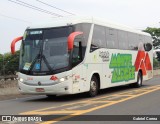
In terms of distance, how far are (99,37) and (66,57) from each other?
304cm

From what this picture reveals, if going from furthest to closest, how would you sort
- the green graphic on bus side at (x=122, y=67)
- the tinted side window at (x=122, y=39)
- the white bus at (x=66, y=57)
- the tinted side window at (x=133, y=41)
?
the tinted side window at (x=133, y=41) < the tinted side window at (x=122, y=39) < the green graphic on bus side at (x=122, y=67) < the white bus at (x=66, y=57)

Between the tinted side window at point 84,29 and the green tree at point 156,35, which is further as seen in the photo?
the green tree at point 156,35

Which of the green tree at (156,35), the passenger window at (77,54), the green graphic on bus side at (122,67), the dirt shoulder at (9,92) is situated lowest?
the dirt shoulder at (9,92)

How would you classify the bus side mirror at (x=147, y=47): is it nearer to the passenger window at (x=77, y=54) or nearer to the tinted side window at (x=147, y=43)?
the tinted side window at (x=147, y=43)

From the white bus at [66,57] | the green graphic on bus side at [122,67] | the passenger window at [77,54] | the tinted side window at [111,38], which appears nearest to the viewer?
the white bus at [66,57]

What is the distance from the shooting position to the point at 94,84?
1725cm

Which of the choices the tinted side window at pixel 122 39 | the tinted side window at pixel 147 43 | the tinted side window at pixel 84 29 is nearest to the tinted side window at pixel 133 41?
the tinted side window at pixel 122 39

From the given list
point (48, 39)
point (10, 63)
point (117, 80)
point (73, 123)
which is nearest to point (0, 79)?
point (117, 80)

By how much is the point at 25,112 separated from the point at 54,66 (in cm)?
346

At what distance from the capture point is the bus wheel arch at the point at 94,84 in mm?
16953

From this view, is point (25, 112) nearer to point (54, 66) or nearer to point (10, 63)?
point (54, 66)

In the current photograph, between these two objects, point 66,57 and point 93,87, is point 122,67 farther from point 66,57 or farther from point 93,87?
point 66,57

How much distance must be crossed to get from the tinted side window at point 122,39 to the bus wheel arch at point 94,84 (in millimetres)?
3310

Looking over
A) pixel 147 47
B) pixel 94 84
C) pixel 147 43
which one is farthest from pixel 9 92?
pixel 147 43
